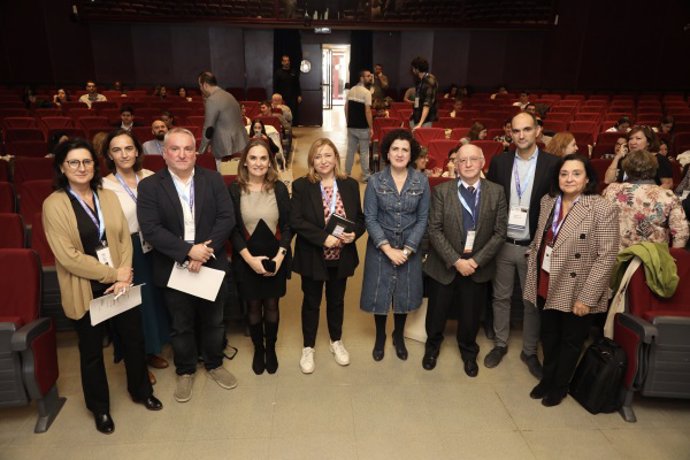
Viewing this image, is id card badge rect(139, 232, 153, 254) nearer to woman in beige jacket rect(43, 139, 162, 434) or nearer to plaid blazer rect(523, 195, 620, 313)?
woman in beige jacket rect(43, 139, 162, 434)

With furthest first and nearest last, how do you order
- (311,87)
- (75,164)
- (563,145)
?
(311,87), (563,145), (75,164)

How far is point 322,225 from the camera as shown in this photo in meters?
2.82

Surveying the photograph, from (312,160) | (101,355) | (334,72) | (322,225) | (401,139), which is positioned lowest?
(101,355)

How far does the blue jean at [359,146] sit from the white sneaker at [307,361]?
4243mm

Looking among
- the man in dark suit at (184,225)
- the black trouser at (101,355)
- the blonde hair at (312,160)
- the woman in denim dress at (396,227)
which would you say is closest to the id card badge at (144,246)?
the man in dark suit at (184,225)

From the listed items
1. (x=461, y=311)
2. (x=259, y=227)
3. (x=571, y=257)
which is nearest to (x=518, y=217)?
(x=571, y=257)

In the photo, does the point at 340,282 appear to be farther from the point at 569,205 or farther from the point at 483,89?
the point at 483,89

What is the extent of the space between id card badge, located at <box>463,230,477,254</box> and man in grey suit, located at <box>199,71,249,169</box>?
2.92 metres

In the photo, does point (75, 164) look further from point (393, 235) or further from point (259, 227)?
point (393, 235)

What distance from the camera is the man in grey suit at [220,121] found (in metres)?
4.72

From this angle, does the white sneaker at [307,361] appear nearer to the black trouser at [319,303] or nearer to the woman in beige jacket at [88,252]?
the black trouser at [319,303]

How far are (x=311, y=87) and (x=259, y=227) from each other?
Answer: 11.1 m

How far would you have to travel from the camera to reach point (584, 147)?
19.3 ft

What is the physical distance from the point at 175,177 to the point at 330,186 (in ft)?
2.87
